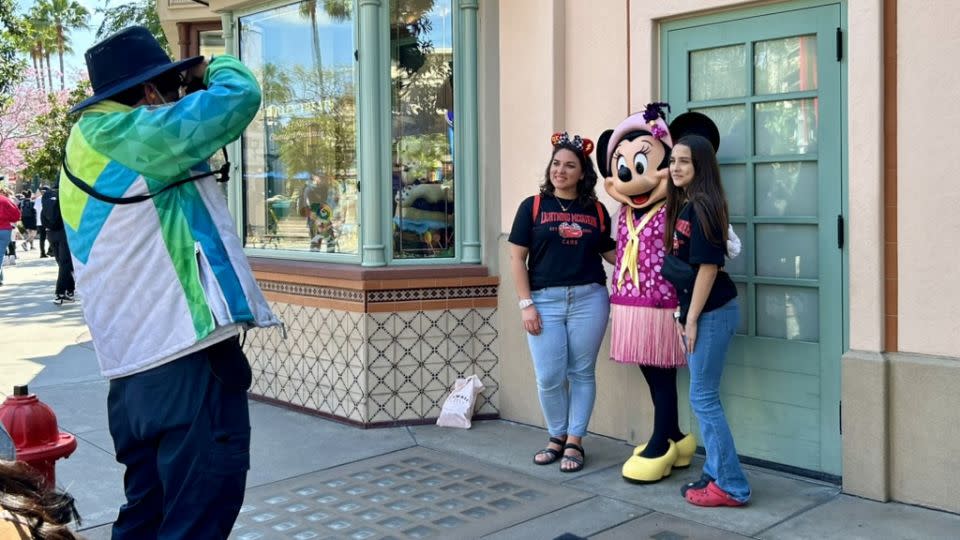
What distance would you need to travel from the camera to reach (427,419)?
252 inches

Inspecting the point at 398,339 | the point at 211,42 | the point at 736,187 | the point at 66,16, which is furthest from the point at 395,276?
→ the point at 66,16

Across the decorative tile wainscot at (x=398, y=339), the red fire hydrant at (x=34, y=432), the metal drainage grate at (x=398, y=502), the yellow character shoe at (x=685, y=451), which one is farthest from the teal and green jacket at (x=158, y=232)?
the decorative tile wainscot at (x=398, y=339)

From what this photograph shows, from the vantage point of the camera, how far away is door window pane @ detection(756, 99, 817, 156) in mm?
4938

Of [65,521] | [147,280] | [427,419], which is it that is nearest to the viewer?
[65,521]

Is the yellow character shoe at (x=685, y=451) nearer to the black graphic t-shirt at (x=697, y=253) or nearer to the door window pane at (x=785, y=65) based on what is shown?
the black graphic t-shirt at (x=697, y=253)

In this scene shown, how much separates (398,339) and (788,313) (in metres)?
2.49

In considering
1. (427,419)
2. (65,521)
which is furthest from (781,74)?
(65,521)

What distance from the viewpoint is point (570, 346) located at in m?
5.41

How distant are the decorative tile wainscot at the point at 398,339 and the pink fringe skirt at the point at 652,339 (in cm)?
153

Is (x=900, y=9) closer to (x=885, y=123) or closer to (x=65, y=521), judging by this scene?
(x=885, y=123)

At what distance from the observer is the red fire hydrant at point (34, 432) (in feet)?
10.6

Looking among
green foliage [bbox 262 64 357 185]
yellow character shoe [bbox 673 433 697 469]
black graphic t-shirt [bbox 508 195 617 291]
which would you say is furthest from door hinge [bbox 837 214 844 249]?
green foliage [bbox 262 64 357 185]

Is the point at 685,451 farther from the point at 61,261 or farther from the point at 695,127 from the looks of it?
the point at 61,261

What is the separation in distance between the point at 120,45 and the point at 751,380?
11.8 ft
